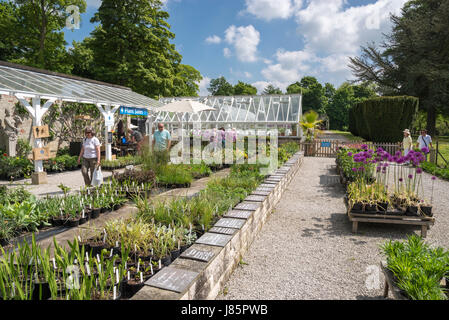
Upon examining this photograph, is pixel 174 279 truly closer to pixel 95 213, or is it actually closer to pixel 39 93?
pixel 95 213

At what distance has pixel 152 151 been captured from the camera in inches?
296

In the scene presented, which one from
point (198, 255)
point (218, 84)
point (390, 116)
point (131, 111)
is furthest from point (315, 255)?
point (218, 84)

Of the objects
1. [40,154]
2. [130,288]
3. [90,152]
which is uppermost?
[90,152]

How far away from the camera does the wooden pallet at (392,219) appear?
14.0 ft

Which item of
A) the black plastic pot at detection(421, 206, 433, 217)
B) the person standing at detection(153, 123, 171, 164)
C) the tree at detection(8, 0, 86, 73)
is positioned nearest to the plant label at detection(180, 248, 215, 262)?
the black plastic pot at detection(421, 206, 433, 217)

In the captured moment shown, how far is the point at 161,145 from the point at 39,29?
20.1 m

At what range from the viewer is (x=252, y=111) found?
68.9 feet

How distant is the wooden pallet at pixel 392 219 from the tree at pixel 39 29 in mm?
23231

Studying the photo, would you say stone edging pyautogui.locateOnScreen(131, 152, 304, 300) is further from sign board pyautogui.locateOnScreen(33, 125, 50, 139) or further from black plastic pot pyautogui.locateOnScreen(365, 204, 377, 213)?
sign board pyautogui.locateOnScreen(33, 125, 50, 139)

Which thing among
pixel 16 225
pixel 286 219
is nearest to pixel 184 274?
pixel 16 225

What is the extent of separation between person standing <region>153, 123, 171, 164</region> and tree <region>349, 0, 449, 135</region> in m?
24.0
